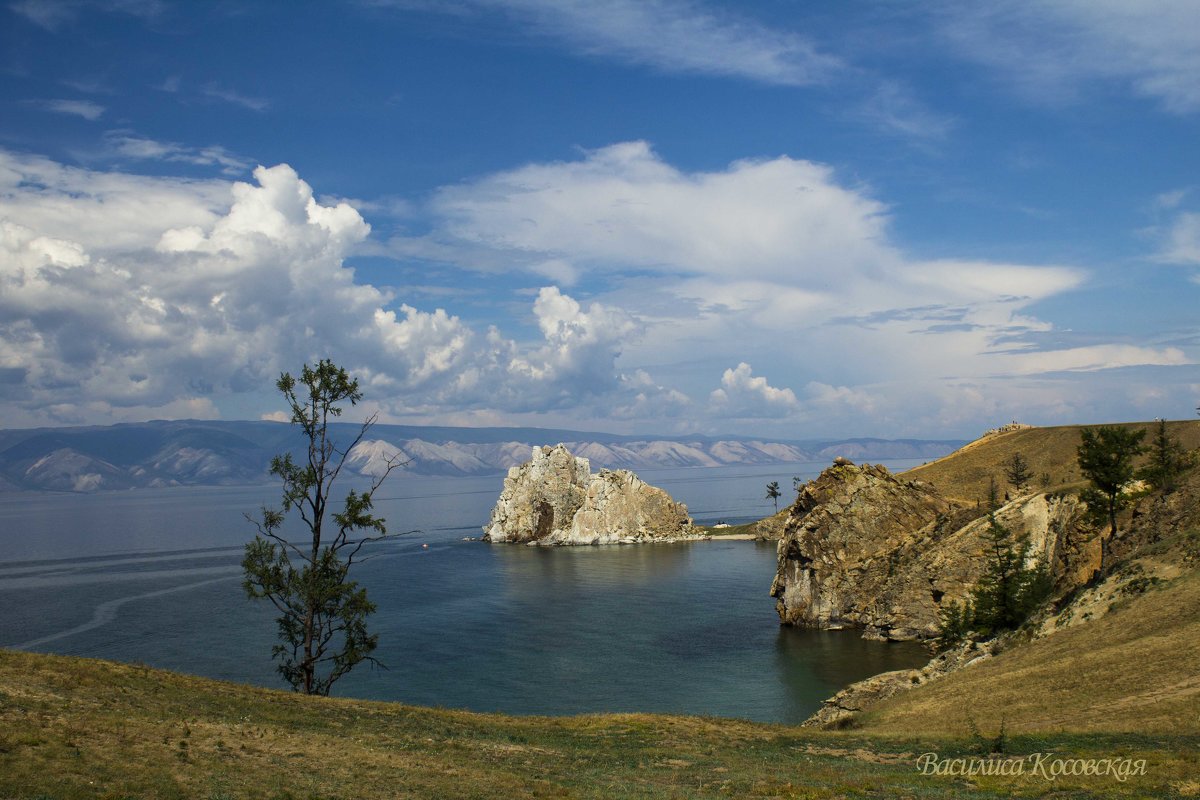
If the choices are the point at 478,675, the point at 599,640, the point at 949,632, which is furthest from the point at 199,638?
the point at 949,632

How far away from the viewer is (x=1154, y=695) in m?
32.3

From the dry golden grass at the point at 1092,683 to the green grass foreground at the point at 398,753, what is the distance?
3.71 metres

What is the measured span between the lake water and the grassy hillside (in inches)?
1644

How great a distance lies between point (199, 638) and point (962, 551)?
91.9 m

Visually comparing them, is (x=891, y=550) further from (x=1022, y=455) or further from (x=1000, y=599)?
(x=1022, y=455)

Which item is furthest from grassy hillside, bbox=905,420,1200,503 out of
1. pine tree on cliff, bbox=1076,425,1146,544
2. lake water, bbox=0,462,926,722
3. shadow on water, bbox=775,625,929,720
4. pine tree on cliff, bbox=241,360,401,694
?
pine tree on cliff, bbox=241,360,401,694

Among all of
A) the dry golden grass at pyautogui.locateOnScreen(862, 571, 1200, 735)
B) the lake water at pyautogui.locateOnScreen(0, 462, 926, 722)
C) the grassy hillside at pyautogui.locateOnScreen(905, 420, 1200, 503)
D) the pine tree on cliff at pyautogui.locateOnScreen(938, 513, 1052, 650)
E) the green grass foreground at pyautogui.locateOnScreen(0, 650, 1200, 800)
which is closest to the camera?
the green grass foreground at pyautogui.locateOnScreen(0, 650, 1200, 800)

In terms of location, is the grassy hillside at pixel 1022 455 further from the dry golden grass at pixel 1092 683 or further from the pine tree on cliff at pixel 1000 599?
the dry golden grass at pixel 1092 683

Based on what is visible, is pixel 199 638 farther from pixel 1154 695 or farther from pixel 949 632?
pixel 1154 695

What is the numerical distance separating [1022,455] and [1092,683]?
141m

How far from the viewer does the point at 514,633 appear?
9719cm

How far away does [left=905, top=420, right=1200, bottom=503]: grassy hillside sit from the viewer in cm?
14525

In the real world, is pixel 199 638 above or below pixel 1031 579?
below

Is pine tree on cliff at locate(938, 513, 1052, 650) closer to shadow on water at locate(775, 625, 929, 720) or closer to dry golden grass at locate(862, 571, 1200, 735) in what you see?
shadow on water at locate(775, 625, 929, 720)
